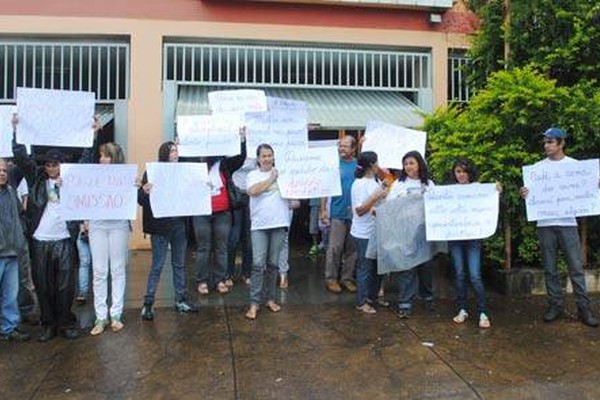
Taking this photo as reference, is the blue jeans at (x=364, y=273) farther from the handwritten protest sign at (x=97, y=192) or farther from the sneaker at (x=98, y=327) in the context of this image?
the sneaker at (x=98, y=327)

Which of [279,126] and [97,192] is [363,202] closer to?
[279,126]

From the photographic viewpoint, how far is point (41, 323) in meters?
5.78

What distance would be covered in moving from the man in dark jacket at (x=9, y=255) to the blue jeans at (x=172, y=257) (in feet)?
3.72

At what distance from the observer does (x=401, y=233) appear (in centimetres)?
620

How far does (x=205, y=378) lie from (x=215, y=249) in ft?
8.16

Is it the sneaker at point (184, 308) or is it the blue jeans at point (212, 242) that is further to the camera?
the blue jeans at point (212, 242)

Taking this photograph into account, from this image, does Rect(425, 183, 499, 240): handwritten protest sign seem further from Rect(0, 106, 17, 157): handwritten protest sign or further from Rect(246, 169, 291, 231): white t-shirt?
Rect(0, 106, 17, 157): handwritten protest sign

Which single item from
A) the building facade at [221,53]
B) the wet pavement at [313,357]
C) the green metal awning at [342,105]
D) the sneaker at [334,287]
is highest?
the building facade at [221,53]

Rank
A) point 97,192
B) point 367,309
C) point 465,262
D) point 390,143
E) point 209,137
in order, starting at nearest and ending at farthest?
point 97,192
point 465,262
point 367,309
point 209,137
point 390,143

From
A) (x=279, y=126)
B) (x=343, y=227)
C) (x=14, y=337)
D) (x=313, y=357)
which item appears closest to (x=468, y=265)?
(x=343, y=227)

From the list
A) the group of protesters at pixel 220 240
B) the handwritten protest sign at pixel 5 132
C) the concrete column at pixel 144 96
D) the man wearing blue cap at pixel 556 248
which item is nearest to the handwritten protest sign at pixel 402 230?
the group of protesters at pixel 220 240

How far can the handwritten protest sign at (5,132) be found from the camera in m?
6.15

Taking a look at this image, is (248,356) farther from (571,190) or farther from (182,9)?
(182,9)

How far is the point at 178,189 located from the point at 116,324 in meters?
1.34
